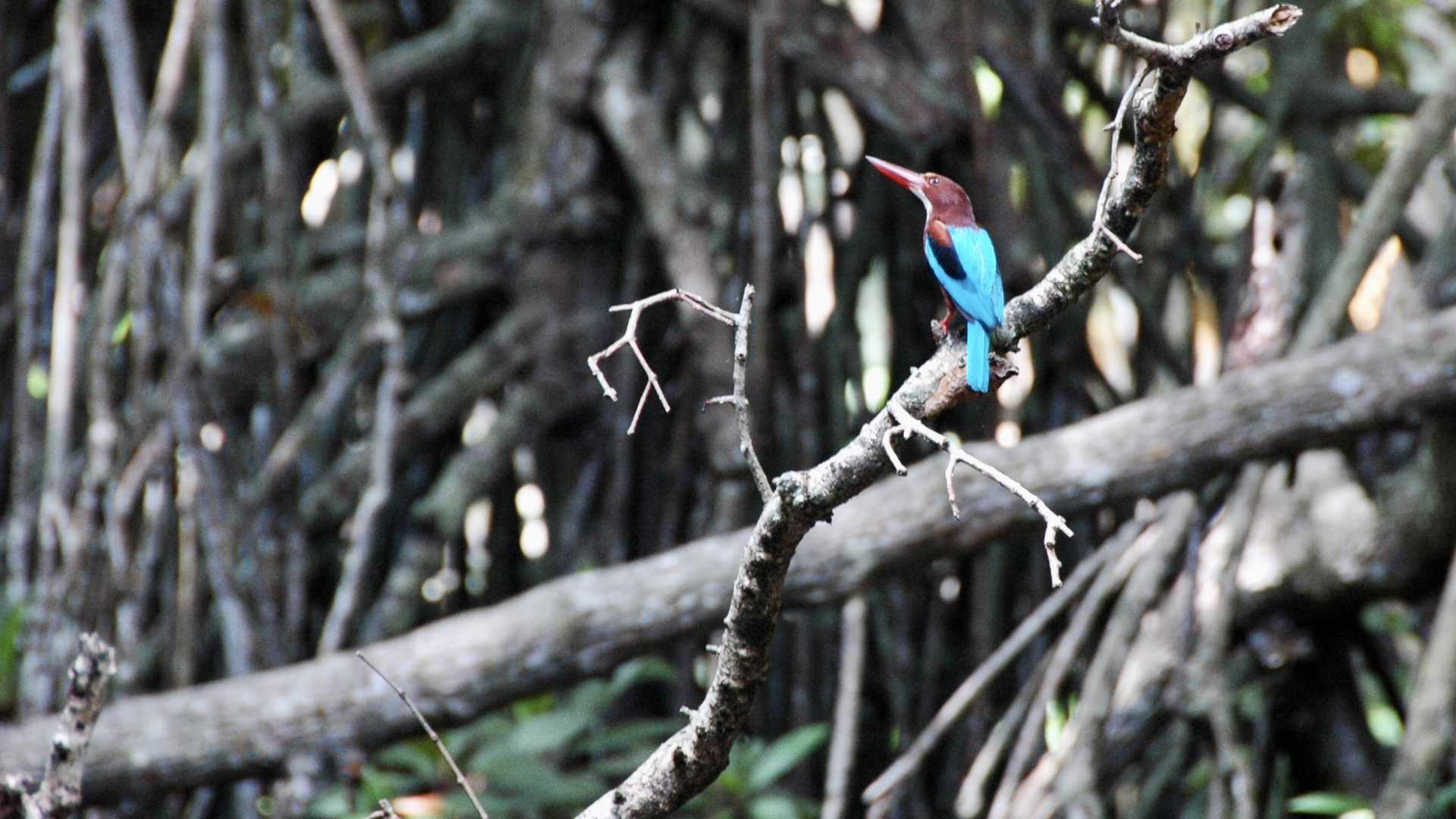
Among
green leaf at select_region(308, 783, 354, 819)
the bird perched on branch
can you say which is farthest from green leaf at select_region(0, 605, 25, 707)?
the bird perched on branch

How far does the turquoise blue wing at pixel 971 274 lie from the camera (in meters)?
1.41

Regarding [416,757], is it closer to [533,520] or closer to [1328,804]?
[533,520]

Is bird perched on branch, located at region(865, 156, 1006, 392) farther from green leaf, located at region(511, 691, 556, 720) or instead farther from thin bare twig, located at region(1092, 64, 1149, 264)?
green leaf, located at region(511, 691, 556, 720)

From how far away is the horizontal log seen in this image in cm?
257

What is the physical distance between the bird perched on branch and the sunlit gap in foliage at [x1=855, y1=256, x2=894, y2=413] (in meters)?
1.79

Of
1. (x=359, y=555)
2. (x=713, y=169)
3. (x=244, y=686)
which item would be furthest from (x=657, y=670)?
(x=713, y=169)

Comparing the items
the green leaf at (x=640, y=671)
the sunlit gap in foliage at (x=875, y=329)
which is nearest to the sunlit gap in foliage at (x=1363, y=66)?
the sunlit gap in foliage at (x=875, y=329)

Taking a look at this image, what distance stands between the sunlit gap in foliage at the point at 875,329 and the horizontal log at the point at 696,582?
2.79ft

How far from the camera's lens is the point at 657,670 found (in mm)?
3236

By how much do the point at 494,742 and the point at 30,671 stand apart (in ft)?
3.76

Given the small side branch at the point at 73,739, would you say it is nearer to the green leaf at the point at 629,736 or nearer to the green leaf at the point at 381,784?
the green leaf at the point at 381,784

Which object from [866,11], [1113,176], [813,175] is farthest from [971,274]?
[866,11]

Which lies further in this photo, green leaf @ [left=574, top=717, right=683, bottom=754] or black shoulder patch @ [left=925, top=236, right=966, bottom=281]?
green leaf @ [left=574, top=717, right=683, bottom=754]

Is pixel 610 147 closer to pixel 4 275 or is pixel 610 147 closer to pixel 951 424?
pixel 951 424
